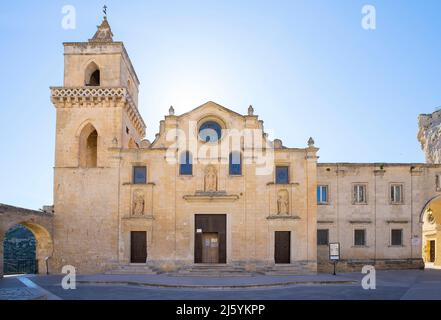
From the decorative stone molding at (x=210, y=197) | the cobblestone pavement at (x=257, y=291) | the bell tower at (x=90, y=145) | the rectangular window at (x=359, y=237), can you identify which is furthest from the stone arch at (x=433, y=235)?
the bell tower at (x=90, y=145)

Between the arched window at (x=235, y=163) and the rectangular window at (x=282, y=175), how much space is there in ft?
9.23

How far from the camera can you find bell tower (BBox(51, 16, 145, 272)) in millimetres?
33719

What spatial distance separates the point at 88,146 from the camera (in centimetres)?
3916

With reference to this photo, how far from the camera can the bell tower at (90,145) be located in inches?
1328

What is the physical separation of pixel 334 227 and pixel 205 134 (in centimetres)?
1350

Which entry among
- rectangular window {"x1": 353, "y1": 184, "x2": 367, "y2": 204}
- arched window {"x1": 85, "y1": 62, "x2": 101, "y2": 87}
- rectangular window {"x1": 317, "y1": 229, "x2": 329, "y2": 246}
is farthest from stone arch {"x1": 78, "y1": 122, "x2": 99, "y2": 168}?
rectangular window {"x1": 353, "y1": 184, "x2": 367, "y2": 204}

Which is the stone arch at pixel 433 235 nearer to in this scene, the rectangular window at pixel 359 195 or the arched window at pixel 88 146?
the rectangular window at pixel 359 195

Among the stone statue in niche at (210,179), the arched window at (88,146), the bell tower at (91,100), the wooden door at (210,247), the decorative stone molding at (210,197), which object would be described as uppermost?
the bell tower at (91,100)

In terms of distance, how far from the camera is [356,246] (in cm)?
3828

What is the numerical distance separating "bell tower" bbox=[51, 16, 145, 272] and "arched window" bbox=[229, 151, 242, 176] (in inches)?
319

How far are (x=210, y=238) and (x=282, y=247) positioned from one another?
5236 millimetres

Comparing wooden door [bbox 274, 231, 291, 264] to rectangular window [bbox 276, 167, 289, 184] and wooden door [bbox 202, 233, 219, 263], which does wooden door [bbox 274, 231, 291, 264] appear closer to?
rectangular window [bbox 276, 167, 289, 184]

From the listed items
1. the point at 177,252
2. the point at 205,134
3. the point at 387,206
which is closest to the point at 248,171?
the point at 205,134
